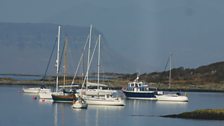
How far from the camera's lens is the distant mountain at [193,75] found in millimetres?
135625

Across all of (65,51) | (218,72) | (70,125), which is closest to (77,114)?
(70,125)

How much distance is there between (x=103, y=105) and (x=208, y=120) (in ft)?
61.5

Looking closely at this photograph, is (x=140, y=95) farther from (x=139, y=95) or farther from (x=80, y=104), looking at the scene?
(x=80, y=104)

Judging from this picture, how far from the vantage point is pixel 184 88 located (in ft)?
382

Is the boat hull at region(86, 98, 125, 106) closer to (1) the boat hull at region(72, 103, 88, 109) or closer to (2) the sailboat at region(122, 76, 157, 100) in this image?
(1) the boat hull at region(72, 103, 88, 109)

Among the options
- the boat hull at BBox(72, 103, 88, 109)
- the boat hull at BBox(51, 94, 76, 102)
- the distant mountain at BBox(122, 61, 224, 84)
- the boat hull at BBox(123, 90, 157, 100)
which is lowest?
the boat hull at BBox(72, 103, 88, 109)

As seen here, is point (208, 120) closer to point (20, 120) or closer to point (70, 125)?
point (70, 125)

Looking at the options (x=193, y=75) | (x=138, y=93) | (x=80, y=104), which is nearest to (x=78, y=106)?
(x=80, y=104)

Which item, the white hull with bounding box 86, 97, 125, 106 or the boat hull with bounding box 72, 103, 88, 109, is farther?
the white hull with bounding box 86, 97, 125, 106

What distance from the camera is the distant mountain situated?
445 ft

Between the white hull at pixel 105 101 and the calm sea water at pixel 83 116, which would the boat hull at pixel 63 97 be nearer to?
the calm sea water at pixel 83 116

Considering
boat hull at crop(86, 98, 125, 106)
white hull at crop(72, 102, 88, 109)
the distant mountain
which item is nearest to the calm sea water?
white hull at crop(72, 102, 88, 109)

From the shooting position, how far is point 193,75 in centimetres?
14538

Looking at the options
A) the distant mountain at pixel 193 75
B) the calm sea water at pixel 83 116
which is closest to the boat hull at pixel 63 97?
the calm sea water at pixel 83 116
